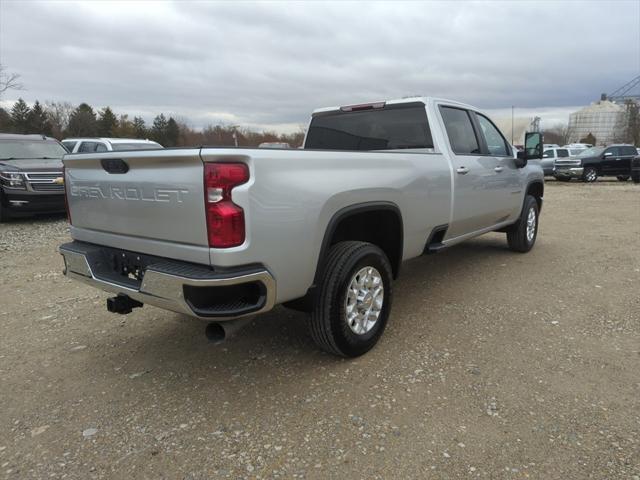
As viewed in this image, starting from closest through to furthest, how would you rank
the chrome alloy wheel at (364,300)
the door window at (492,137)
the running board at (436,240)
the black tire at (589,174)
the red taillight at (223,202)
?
the red taillight at (223,202), the chrome alloy wheel at (364,300), the running board at (436,240), the door window at (492,137), the black tire at (589,174)

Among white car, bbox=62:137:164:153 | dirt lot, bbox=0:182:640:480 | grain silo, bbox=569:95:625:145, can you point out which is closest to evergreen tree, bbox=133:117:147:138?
white car, bbox=62:137:164:153

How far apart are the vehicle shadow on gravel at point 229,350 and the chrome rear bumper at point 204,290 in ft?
2.74

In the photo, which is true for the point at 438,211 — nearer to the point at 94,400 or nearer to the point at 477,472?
the point at 477,472

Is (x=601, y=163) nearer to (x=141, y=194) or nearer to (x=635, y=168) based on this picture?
(x=635, y=168)

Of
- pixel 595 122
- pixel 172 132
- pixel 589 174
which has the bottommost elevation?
pixel 589 174

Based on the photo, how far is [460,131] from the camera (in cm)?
465

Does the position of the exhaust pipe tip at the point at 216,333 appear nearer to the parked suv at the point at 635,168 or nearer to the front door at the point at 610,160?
the parked suv at the point at 635,168

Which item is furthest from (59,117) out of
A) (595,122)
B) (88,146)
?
(595,122)

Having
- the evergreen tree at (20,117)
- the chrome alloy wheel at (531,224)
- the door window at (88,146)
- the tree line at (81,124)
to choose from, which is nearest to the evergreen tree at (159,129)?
the tree line at (81,124)

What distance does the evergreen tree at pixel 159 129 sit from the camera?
176 ft

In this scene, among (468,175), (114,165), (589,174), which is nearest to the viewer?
(114,165)

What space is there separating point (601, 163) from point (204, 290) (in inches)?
888

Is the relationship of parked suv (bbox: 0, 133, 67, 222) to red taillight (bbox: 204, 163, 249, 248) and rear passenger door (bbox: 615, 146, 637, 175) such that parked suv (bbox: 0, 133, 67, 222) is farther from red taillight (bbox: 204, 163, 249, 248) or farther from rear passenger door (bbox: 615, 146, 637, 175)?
rear passenger door (bbox: 615, 146, 637, 175)

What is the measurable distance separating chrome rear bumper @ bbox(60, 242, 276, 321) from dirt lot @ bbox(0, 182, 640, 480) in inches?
28.1
